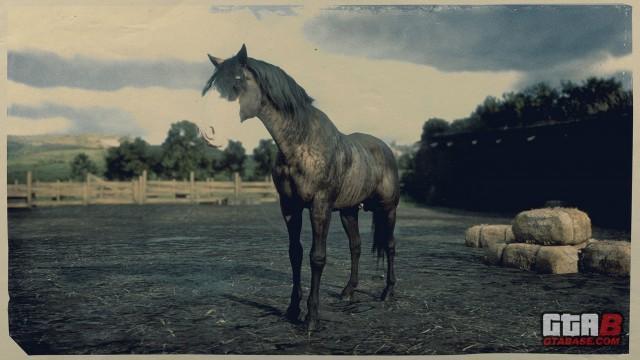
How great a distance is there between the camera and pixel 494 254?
7.99m

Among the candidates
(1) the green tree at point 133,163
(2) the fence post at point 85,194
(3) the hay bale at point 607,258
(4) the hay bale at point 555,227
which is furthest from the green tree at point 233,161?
(3) the hay bale at point 607,258

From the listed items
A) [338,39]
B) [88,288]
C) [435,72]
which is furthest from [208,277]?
[435,72]

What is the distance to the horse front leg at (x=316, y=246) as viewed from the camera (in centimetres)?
466

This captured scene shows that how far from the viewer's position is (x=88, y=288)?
6340 millimetres

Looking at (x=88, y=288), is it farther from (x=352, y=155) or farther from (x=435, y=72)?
(x=435, y=72)

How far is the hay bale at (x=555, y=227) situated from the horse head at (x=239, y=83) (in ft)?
17.2

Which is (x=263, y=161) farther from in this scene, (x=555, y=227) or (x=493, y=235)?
(x=555, y=227)

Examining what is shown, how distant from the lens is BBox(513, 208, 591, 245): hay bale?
724cm

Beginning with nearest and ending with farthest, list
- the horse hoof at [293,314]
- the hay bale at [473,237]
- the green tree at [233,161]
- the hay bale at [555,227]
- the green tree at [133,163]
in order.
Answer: the horse hoof at [293,314] < the hay bale at [555,227] < the hay bale at [473,237] < the green tree at [133,163] < the green tree at [233,161]

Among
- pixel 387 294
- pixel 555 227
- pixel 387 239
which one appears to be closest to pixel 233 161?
pixel 555 227

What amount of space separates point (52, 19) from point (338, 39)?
3.96 m

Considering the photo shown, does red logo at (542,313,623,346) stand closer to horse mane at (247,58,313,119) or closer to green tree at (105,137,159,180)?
horse mane at (247,58,313,119)

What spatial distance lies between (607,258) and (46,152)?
354 inches

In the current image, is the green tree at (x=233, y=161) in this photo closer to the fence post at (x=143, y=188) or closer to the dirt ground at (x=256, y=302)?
the fence post at (x=143, y=188)
